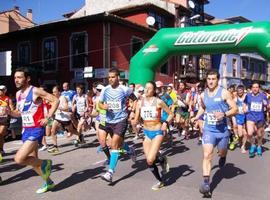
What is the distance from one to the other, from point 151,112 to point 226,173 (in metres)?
2.03

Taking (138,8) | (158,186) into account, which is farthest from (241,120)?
(138,8)

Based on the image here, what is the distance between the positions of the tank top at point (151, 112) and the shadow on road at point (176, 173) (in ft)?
3.57

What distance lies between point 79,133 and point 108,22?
16.3 metres

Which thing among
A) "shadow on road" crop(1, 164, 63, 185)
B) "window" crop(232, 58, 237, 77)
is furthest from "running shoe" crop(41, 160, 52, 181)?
"window" crop(232, 58, 237, 77)

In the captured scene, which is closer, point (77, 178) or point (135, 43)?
point (77, 178)

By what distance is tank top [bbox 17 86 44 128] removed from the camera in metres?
5.92

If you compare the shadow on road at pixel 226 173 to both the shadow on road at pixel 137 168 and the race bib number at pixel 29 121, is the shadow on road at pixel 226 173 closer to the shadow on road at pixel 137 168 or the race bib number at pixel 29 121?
the shadow on road at pixel 137 168

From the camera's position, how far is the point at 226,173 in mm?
7531

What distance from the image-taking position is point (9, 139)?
1261 centimetres

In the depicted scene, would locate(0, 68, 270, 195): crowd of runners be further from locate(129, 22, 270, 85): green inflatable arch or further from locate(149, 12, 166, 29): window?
locate(149, 12, 166, 29): window

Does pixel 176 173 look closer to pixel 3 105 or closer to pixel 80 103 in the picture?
pixel 3 105

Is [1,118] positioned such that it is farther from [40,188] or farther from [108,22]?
[108,22]

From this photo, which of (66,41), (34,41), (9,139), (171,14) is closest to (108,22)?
(66,41)

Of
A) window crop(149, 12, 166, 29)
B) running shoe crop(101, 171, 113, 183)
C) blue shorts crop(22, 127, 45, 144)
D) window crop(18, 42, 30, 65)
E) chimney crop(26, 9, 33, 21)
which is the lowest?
running shoe crop(101, 171, 113, 183)
